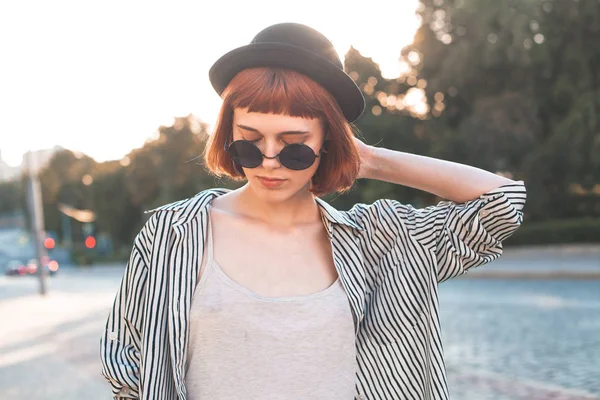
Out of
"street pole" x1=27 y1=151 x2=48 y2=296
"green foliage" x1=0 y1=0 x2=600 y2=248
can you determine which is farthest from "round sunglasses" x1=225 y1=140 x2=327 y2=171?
"street pole" x1=27 y1=151 x2=48 y2=296

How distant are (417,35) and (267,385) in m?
28.4

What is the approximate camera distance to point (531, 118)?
25703 mm

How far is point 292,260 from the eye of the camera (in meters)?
1.87

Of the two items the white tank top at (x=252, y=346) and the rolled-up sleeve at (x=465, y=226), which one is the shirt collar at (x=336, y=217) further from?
the white tank top at (x=252, y=346)

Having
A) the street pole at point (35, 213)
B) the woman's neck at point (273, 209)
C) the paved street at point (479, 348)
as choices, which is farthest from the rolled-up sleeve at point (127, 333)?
the street pole at point (35, 213)

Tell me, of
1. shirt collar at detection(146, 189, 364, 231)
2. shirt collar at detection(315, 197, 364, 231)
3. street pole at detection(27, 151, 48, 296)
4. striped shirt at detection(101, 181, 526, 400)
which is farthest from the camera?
street pole at detection(27, 151, 48, 296)

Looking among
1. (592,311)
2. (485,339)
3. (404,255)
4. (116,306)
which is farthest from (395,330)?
(592,311)

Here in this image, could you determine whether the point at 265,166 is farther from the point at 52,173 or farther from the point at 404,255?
the point at 52,173

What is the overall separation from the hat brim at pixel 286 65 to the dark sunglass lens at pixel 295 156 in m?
0.16

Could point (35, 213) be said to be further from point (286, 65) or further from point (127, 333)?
point (286, 65)

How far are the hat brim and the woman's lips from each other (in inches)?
9.9

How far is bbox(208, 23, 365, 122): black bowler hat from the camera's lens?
1744 millimetres

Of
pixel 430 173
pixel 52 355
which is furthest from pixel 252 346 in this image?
pixel 52 355

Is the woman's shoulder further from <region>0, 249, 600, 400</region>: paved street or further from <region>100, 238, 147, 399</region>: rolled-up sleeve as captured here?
<region>0, 249, 600, 400</region>: paved street
